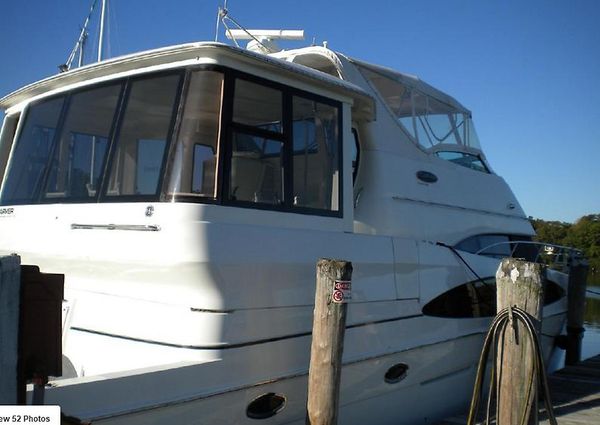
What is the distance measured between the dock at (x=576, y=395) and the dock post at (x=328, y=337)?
1.84m

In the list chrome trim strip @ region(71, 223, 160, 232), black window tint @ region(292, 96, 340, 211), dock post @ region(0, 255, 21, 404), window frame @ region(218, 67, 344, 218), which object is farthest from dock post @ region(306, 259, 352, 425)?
dock post @ region(0, 255, 21, 404)

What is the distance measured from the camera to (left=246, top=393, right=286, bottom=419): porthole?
375cm

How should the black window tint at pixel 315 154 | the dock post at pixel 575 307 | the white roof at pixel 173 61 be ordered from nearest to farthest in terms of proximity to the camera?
the white roof at pixel 173 61 → the black window tint at pixel 315 154 → the dock post at pixel 575 307

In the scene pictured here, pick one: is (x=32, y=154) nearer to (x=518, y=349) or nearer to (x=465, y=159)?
(x=518, y=349)

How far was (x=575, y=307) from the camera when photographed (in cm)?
880

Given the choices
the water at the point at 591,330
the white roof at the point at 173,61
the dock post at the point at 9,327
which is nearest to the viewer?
the dock post at the point at 9,327

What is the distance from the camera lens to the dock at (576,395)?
5121mm

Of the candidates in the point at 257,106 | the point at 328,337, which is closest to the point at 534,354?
the point at 328,337

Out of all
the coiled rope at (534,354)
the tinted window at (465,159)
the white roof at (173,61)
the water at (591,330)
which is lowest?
the water at (591,330)

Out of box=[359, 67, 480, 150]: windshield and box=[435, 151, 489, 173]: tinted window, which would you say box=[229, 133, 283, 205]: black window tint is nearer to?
box=[359, 67, 480, 150]: windshield

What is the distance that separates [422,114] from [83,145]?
3.84m

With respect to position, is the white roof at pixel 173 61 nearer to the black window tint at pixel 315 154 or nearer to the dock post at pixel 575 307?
the black window tint at pixel 315 154

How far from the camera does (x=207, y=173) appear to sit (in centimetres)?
386

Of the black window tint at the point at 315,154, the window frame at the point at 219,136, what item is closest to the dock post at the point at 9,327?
the window frame at the point at 219,136
